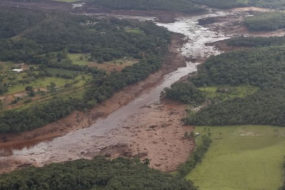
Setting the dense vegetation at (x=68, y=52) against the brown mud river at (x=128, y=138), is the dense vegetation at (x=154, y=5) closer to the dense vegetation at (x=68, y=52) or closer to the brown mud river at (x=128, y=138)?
the dense vegetation at (x=68, y=52)

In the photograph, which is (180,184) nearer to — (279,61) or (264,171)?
(264,171)

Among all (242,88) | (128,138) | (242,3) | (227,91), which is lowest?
(128,138)

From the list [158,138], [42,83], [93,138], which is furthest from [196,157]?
[42,83]

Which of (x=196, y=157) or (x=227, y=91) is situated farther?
(x=227, y=91)

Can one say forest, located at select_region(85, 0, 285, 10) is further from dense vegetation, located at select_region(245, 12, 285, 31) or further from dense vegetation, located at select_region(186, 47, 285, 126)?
dense vegetation, located at select_region(186, 47, 285, 126)

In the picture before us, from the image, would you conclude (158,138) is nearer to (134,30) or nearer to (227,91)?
(227,91)

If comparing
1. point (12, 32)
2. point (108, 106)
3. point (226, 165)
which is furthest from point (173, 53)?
point (226, 165)
